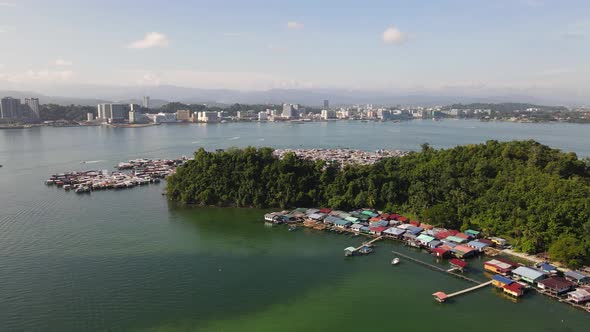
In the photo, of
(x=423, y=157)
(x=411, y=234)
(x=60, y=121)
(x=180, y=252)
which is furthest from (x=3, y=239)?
(x=60, y=121)

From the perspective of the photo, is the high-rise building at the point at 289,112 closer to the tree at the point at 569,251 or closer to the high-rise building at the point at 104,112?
the high-rise building at the point at 104,112

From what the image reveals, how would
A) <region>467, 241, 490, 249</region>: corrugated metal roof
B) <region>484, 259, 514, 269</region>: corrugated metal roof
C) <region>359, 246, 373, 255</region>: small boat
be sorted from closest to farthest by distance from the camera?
<region>484, 259, 514, 269</region>: corrugated metal roof, <region>467, 241, 490, 249</region>: corrugated metal roof, <region>359, 246, 373, 255</region>: small boat

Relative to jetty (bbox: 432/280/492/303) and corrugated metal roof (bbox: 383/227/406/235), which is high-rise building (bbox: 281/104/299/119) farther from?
jetty (bbox: 432/280/492/303)

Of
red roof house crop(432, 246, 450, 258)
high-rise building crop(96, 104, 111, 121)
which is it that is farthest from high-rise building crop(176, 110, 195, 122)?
red roof house crop(432, 246, 450, 258)

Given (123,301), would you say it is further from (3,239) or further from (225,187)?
(225,187)

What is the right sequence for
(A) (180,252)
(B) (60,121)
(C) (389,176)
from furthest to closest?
1. (B) (60,121)
2. (C) (389,176)
3. (A) (180,252)

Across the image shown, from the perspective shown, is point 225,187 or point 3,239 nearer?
point 3,239
